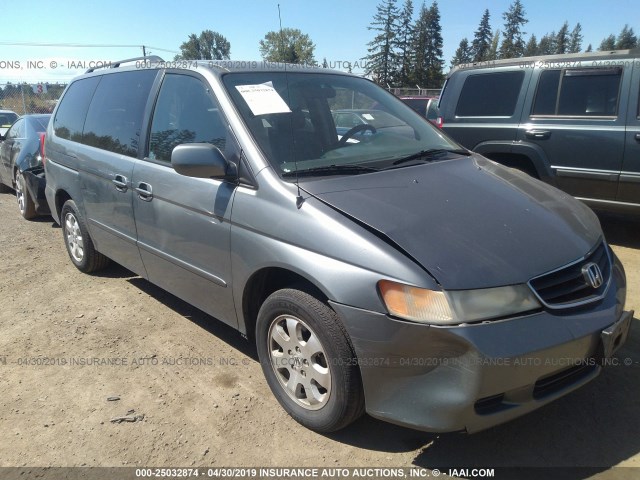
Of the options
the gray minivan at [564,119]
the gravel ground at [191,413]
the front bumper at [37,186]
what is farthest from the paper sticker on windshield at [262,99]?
the front bumper at [37,186]

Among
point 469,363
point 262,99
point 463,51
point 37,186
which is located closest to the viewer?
point 469,363

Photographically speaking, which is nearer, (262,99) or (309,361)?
(309,361)

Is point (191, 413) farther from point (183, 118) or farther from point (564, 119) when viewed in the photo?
point (564, 119)

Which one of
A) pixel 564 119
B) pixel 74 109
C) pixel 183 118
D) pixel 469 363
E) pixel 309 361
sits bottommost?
pixel 309 361

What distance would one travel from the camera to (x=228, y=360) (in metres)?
3.34

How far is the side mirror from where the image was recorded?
271cm

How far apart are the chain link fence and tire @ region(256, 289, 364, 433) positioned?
18031mm

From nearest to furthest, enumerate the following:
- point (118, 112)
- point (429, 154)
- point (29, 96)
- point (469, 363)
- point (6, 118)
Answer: point (469, 363), point (429, 154), point (118, 112), point (6, 118), point (29, 96)

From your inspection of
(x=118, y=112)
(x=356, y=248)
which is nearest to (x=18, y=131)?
(x=118, y=112)

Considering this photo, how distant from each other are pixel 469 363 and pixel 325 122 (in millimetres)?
1929

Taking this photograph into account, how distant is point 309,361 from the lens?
8.13 ft

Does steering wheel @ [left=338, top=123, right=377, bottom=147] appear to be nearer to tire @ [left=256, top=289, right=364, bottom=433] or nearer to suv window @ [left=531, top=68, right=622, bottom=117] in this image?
tire @ [left=256, top=289, right=364, bottom=433]

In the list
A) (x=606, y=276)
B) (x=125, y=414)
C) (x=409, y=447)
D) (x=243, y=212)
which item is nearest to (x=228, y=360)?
(x=125, y=414)

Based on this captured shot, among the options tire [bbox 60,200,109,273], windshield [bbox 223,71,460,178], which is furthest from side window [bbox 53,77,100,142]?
windshield [bbox 223,71,460,178]
